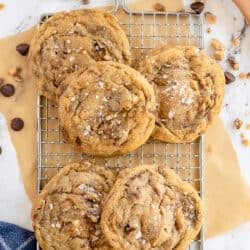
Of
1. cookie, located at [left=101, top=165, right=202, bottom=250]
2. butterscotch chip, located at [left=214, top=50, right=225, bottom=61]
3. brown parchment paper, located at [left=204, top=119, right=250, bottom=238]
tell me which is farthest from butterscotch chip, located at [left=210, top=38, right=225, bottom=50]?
cookie, located at [left=101, top=165, right=202, bottom=250]

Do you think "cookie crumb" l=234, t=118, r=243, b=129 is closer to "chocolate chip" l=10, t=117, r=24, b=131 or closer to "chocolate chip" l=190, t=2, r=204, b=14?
"chocolate chip" l=190, t=2, r=204, b=14

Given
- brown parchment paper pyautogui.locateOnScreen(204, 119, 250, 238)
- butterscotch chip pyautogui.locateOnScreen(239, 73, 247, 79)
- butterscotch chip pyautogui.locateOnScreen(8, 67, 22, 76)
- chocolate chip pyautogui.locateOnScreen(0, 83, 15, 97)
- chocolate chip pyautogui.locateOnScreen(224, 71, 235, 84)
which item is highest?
butterscotch chip pyautogui.locateOnScreen(8, 67, 22, 76)

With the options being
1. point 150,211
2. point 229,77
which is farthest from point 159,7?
point 150,211

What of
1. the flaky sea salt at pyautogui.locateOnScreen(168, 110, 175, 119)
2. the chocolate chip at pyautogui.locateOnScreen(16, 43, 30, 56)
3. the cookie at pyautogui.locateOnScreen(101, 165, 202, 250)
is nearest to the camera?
the cookie at pyautogui.locateOnScreen(101, 165, 202, 250)

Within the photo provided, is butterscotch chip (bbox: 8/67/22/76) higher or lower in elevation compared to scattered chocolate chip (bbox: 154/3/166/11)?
lower

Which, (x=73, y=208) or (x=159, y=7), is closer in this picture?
(x=73, y=208)

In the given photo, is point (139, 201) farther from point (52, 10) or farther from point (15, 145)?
point (52, 10)

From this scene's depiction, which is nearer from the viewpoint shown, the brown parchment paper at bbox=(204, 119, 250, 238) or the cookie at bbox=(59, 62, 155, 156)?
the cookie at bbox=(59, 62, 155, 156)

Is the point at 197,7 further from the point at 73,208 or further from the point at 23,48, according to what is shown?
the point at 73,208
